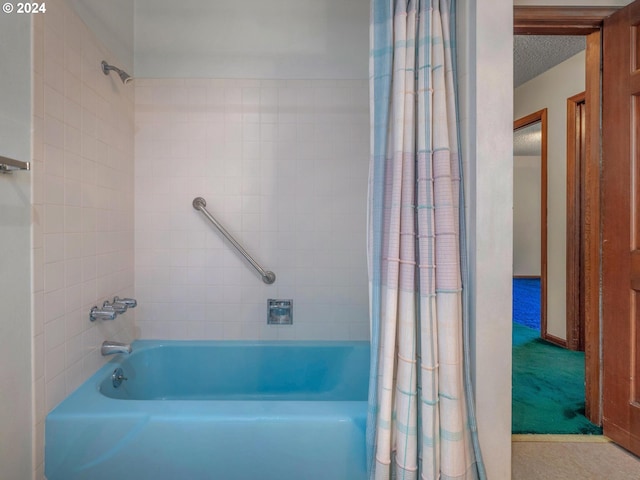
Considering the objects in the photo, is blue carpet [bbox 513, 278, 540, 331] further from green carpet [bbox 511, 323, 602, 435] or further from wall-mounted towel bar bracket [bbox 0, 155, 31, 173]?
wall-mounted towel bar bracket [bbox 0, 155, 31, 173]

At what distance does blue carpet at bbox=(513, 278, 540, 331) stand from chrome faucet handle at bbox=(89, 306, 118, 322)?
3.59m

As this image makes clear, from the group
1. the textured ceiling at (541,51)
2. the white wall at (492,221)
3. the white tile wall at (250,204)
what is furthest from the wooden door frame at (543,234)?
the white wall at (492,221)

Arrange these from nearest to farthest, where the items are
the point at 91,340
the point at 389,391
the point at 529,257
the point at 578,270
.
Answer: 1. the point at 389,391
2. the point at 91,340
3. the point at 578,270
4. the point at 529,257

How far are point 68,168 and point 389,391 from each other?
150 cm

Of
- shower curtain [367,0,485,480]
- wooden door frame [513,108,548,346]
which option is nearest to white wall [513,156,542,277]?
wooden door frame [513,108,548,346]

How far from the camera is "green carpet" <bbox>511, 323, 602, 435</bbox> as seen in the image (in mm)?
1570

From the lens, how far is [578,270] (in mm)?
2559

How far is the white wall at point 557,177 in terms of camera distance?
265 centimetres

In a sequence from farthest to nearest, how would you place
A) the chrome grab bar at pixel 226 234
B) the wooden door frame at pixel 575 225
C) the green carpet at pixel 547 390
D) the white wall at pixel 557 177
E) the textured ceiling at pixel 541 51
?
1. the white wall at pixel 557 177
2. the wooden door frame at pixel 575 225
3. the textured ceiling at pixel 541 51
4. the chrome grab bar at pixel 226 234
5. the green carpet at pixel 547 390

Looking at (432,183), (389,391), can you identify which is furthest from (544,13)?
(389,391)

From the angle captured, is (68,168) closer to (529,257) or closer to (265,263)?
(265,263)

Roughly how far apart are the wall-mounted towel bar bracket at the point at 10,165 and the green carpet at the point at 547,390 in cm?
221

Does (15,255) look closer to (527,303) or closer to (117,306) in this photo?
(117,306)

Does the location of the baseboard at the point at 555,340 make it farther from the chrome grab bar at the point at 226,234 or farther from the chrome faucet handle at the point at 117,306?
the chrome faucet handle at the point at 117,306
